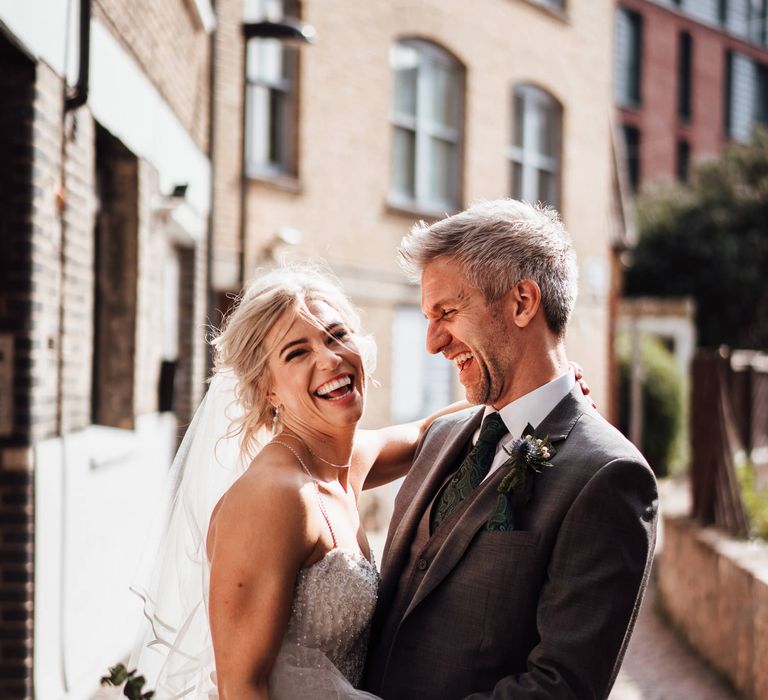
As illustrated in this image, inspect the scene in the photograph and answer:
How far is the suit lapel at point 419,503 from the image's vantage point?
103 inches

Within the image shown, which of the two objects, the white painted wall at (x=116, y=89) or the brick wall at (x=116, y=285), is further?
the brick wall at (x=116, y=285)

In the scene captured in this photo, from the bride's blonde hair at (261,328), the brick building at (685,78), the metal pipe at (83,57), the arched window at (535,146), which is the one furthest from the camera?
the brick building at (685,78)

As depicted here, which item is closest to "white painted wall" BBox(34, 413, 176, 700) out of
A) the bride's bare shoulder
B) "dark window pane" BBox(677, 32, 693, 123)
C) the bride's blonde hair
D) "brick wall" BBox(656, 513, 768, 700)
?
the bride's blonde hair

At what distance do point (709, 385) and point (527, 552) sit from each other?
601cm

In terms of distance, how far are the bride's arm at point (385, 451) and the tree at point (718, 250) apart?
914 inches

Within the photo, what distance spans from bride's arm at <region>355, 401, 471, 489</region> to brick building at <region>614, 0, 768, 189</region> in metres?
27.4

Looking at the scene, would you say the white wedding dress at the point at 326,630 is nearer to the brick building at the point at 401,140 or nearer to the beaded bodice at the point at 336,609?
the beaded bodice at the point at 336,609

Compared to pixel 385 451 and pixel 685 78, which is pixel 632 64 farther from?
pixel 385 451

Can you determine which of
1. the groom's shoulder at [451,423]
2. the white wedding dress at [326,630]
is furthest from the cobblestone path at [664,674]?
the white wedding dress at [326,630]

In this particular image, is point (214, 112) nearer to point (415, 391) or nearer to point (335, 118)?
point (335, 118)

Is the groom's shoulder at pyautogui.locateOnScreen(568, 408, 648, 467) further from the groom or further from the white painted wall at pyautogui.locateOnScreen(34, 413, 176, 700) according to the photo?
the white painted wall at pyautogui.locateOnScreen(34, 413, 176, 700)

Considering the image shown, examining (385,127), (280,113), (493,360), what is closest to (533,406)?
(493,360)

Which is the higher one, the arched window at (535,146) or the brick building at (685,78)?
the brick building at (685,78)

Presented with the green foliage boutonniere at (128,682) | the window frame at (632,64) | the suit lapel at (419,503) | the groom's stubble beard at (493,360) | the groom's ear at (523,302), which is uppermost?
the window frame at (632,64)
